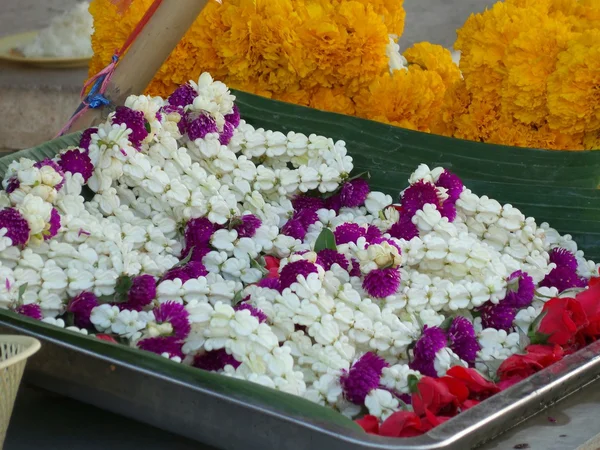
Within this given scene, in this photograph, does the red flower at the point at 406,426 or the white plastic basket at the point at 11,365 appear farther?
the red flower at the point at 406,426

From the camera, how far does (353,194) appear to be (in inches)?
65.4

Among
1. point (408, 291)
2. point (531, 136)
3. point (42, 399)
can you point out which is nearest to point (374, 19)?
point (531, 136)

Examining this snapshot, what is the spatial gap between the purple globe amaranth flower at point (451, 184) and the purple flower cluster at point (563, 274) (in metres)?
0.19

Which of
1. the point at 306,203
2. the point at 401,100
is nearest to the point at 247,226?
the point at 306,203

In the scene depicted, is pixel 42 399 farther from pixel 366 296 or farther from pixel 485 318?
pixel 485 318

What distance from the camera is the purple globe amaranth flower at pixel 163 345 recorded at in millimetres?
1186

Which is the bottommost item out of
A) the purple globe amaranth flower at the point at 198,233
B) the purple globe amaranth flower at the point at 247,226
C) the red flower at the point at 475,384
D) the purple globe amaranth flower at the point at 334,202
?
the red flower at the point at 475,384

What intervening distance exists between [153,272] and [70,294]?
134mm

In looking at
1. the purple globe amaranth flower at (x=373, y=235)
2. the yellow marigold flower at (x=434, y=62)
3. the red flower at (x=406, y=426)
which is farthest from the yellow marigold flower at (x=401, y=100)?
the red flower at (x=406, y=426)

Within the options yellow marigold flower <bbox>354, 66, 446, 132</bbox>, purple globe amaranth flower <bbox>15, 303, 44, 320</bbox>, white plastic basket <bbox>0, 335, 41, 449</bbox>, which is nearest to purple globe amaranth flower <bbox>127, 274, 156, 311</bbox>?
purple globe amaranth flower <bbox>15, 303, 44, 320</bbox>

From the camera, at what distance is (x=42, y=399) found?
4.33 ft

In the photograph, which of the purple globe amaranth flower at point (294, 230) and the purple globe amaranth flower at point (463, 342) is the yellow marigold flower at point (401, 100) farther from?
the purple globe amaranth flower at point (463, 342)

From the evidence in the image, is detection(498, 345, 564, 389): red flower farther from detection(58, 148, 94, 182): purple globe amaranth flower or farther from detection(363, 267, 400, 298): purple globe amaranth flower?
detection(58, 148, 94, 182): purple globe amaranth flower

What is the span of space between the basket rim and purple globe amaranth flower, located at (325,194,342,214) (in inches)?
29.5
